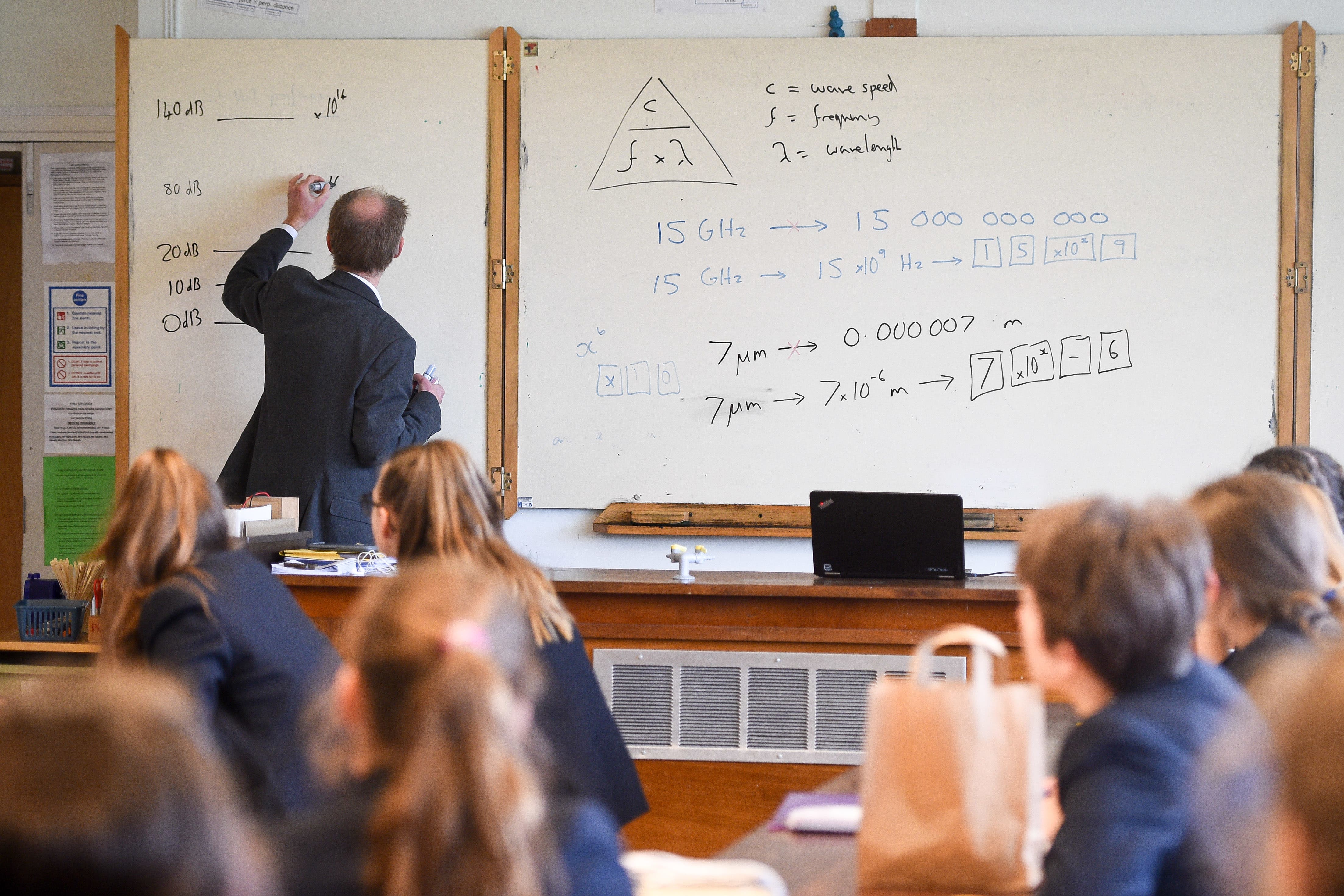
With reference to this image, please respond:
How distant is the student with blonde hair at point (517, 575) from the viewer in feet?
5.83

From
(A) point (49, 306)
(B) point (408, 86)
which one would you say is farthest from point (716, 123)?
(A) point (49, 306)

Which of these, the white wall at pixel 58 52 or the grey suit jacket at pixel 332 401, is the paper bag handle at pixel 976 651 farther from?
the white wall at pixel 58 52

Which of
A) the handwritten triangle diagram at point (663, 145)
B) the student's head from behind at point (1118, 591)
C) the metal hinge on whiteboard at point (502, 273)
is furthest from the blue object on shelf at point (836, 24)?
the student's head from behind at point (1118, 591)

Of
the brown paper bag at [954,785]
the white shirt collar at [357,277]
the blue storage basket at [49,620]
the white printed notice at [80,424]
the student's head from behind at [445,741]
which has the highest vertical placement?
the white shirt collar at [357,277]

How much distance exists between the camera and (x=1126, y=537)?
1121mm

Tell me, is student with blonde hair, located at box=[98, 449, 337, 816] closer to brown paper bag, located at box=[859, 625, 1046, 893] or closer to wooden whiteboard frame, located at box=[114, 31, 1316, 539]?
brown paper bag, located at box=[859, 625, 1046, 893]

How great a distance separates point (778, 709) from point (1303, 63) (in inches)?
114

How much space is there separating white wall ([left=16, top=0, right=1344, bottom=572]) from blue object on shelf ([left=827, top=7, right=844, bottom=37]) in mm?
29

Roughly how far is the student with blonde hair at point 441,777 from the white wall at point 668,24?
310 cm

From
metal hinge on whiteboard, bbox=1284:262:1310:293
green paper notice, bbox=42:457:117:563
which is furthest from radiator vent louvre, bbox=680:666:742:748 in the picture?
green paper notice, bbox=42:457:117:563

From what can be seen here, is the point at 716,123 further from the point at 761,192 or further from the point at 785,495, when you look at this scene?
the point at 785,495

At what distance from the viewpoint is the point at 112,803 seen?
0.58 meters

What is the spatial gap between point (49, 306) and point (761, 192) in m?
2.72

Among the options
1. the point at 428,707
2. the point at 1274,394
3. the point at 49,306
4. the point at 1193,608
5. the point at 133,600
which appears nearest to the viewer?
the point at 428,707
